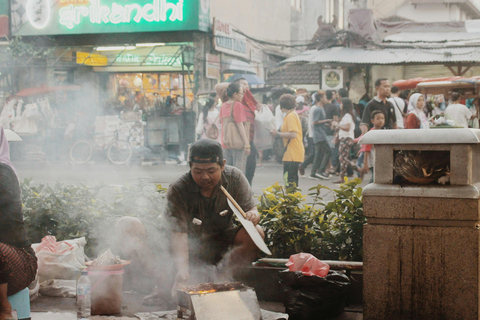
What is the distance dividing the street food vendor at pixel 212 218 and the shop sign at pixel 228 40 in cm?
1540

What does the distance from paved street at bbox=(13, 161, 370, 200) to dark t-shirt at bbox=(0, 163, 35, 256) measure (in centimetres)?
724

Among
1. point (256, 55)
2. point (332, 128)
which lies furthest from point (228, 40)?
point (332, 128)

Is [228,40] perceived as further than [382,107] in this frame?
Yes

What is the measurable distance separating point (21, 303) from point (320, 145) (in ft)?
31.4

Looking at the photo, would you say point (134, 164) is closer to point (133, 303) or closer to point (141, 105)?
point (141, 105)

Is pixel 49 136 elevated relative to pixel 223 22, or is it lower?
lower

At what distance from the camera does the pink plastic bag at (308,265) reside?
13.5 feet

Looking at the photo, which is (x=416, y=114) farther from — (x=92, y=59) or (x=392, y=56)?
(x=92, y=59)

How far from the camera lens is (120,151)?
54.0ft

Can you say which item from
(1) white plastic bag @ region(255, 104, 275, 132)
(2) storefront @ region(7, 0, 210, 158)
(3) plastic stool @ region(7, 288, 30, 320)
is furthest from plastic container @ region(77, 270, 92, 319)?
(2) storefront @ region(7, 0, 210, 158)

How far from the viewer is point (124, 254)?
15.1 feet

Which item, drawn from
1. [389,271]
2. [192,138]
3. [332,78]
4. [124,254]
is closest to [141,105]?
[192,138]

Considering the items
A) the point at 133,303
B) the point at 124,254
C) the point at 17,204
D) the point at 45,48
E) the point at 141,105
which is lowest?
the point at 133,303

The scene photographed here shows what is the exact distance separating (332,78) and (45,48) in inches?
397
